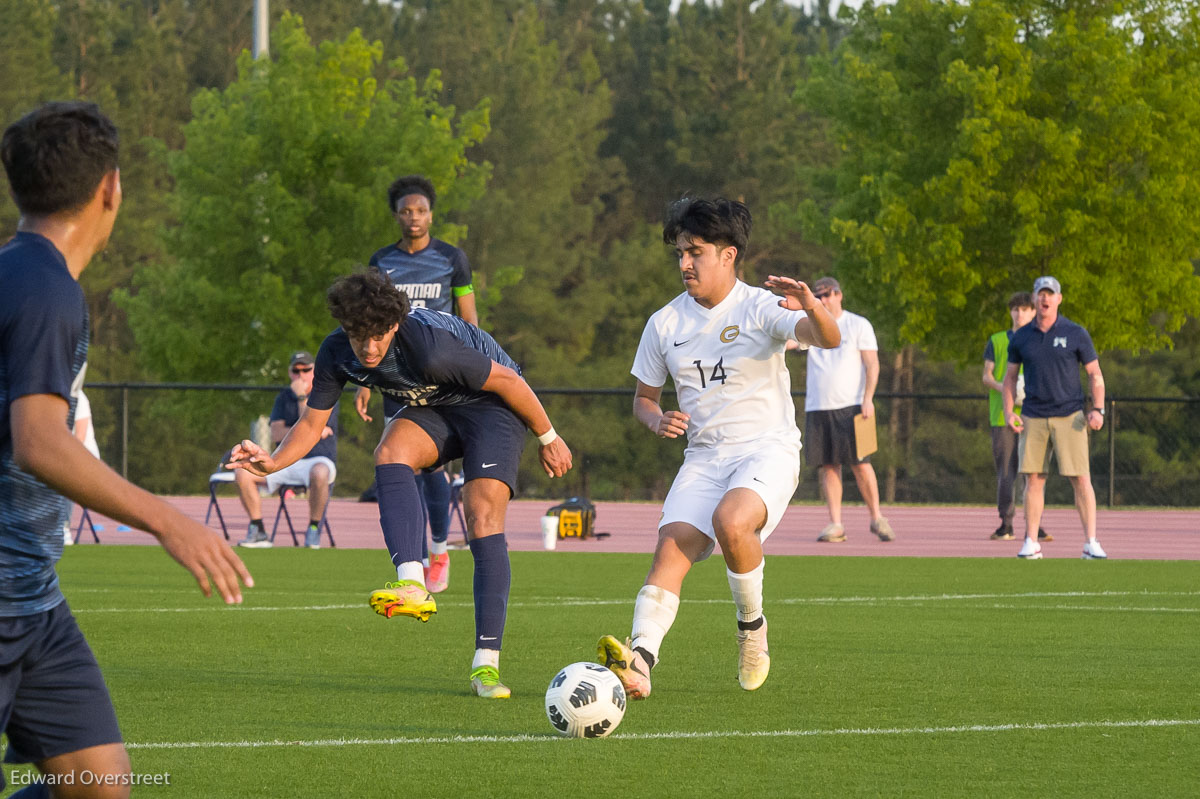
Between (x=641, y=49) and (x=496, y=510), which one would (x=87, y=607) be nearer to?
(x=496, y=510)

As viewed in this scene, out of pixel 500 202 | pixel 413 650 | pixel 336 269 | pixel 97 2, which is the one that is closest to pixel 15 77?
pixel 97 2

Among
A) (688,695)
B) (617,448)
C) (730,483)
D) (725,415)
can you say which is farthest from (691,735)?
(617,448)

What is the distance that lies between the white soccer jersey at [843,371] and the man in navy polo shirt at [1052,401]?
157cm

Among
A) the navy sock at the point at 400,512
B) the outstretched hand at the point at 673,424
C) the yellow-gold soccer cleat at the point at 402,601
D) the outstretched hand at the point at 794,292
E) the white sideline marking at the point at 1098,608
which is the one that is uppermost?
the outstretched hand at the point at 794,292

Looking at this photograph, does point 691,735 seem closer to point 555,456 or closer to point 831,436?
point 555,456

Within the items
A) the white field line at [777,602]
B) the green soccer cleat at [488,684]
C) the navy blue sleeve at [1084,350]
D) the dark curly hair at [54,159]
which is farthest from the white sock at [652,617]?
the navy blue sleeve at [1084,350]

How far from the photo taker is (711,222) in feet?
23.2

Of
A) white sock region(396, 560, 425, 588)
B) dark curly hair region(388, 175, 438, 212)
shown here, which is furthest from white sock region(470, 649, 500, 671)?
dark curly hair region(388, 175, 438, 212)

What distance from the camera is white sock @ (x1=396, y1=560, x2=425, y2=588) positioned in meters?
6.83

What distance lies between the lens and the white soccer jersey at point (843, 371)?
1622cm

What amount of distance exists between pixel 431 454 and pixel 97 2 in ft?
167

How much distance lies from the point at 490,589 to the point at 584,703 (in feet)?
4.07

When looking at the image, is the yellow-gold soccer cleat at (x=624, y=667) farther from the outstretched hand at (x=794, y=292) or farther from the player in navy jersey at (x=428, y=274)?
the player in navy jersey at (x=428, y=274)

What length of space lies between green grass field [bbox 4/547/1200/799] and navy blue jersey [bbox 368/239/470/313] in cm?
199
